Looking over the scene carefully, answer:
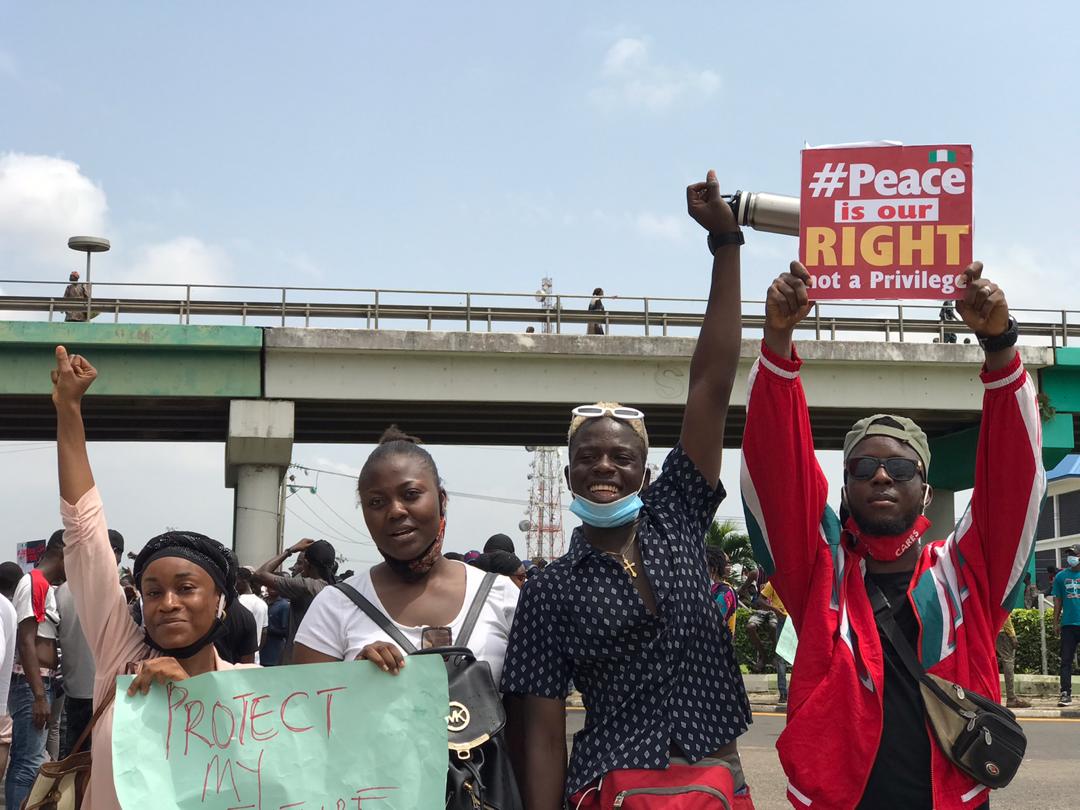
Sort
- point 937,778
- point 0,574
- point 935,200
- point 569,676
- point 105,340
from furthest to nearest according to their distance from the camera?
point 105,340 < point 0,574 < point 935,200 < point 569,676 < point 937,778

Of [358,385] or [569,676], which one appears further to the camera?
[358,385]

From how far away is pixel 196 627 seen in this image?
3.44m

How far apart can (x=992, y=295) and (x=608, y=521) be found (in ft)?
3.93

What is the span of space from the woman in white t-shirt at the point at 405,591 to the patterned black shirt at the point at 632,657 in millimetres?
144

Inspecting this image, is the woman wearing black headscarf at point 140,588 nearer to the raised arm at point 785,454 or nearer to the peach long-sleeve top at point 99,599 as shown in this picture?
the peach long-sleeve top at point 99,599

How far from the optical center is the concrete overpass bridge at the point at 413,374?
23969mm

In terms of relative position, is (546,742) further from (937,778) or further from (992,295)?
(992,295)

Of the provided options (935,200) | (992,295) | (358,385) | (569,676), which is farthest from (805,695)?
(358,385)

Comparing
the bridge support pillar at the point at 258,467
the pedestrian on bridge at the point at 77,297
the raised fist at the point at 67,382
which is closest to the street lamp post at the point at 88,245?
the pedestrian on bridge at the point at 77,297

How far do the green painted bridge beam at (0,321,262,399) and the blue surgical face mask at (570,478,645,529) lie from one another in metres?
21.5

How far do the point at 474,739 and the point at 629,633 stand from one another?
506 millimetres

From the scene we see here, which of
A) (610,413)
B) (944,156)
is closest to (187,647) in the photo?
(610,413)

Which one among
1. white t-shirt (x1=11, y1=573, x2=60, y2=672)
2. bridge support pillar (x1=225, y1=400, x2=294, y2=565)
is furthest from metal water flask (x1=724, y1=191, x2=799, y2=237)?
bridge support pillar (x1=225, y1=400, x2=294, y2=565)

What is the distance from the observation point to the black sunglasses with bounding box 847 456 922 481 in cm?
344
